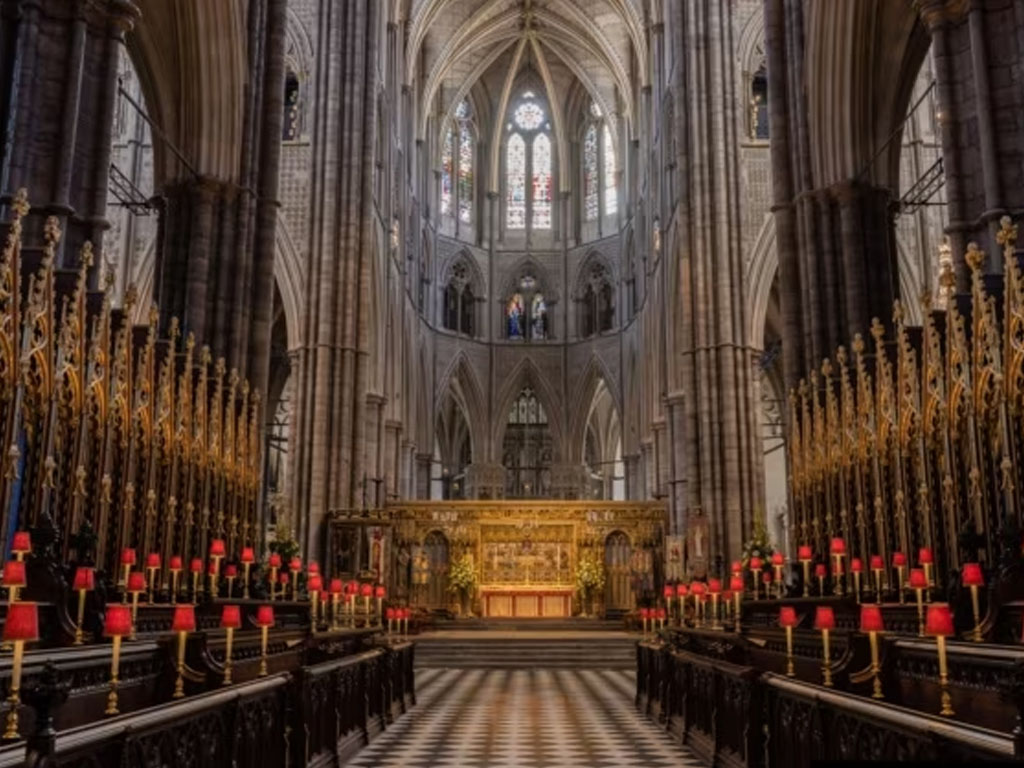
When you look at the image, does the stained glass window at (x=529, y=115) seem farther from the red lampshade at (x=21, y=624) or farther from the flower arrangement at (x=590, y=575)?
the red lampshade at (x=21, y=624)

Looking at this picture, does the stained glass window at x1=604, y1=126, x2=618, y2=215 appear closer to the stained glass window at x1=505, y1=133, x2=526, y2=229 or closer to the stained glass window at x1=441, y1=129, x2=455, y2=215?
the stained glass window at x1=505, y1=133, x2=526, y2=229

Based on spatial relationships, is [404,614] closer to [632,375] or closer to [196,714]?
[196,714]

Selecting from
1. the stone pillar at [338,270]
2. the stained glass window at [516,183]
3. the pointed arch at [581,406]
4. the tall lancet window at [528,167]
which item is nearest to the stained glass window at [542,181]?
the tall lancet window at [528,167]

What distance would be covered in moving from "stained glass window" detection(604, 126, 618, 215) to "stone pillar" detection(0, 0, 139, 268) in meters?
36.5

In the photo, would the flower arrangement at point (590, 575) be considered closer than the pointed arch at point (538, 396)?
Yes

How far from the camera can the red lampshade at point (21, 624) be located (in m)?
4.02

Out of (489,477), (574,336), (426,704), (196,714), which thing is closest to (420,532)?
(489,477)

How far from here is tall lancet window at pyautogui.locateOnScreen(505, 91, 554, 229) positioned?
49.0 m

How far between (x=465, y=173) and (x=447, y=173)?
1293mm

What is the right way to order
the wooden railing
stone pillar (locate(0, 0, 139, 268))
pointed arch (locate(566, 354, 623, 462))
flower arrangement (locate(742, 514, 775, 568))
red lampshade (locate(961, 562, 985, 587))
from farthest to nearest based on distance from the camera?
pointed arch (locate(566, 354, 623, 462))
flower arrangement (locate(742, 514, 775, 568))
stone pillar (locate(0, 0, 139, 268))
red lampshade (locate(961, 562, 985, 587))
the wooden railing

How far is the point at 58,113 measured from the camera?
11.2 metres

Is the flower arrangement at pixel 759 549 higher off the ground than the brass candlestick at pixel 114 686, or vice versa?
the flower arrangement at pixel 759 549

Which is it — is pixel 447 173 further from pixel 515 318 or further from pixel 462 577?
pixel 462 577

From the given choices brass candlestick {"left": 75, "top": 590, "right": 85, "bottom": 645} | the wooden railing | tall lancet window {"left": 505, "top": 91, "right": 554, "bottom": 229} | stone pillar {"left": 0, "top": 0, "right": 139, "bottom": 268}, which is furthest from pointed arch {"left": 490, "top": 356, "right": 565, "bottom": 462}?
brass candlestick {"left": 75, "top": 590, "right": 85, "bottom": 645}
